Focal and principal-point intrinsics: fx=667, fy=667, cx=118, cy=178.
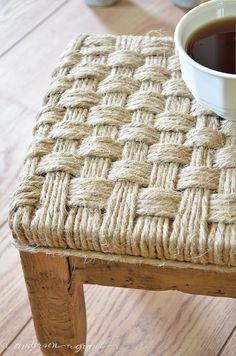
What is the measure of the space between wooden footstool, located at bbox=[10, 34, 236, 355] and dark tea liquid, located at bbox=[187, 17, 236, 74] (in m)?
0.07

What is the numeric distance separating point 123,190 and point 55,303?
0.53 feet

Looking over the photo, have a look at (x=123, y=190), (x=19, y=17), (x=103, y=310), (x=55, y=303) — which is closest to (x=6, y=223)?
(x=103, y=310)

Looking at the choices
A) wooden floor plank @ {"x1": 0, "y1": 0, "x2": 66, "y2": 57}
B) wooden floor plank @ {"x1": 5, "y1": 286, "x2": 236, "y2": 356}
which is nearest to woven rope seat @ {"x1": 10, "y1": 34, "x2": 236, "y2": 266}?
wooden floor plank @ {"x1": 5, "y1": 286, "x2": 236, "y2": 356}

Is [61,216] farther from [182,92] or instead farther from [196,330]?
[196,330]

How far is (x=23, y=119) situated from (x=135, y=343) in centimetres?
49

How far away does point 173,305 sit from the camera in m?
0.93

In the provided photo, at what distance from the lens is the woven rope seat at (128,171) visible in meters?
0.59

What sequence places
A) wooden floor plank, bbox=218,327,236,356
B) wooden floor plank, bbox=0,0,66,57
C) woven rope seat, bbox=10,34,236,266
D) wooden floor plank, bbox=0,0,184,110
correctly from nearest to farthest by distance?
woven rope seat, bbox=10,34,236,266, wooden floor plank, bbox=218,327,236,356, wooden floor plank, bbox=0,0,184,110, wooden floor plank, bbox=0,0,66,57

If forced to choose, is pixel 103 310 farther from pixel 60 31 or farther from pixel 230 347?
pixel 60 31

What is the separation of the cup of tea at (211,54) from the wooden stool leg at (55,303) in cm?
21

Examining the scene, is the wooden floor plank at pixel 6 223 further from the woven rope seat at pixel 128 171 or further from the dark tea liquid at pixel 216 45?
the dark tea liquid at pixel 216 45

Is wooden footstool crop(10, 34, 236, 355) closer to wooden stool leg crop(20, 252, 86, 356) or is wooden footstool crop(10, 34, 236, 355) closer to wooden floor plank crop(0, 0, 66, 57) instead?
wooden stool leg crop(20, 252, 86, 356)

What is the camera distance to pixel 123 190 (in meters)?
0.62

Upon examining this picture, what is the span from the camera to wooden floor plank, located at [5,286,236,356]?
89cm
